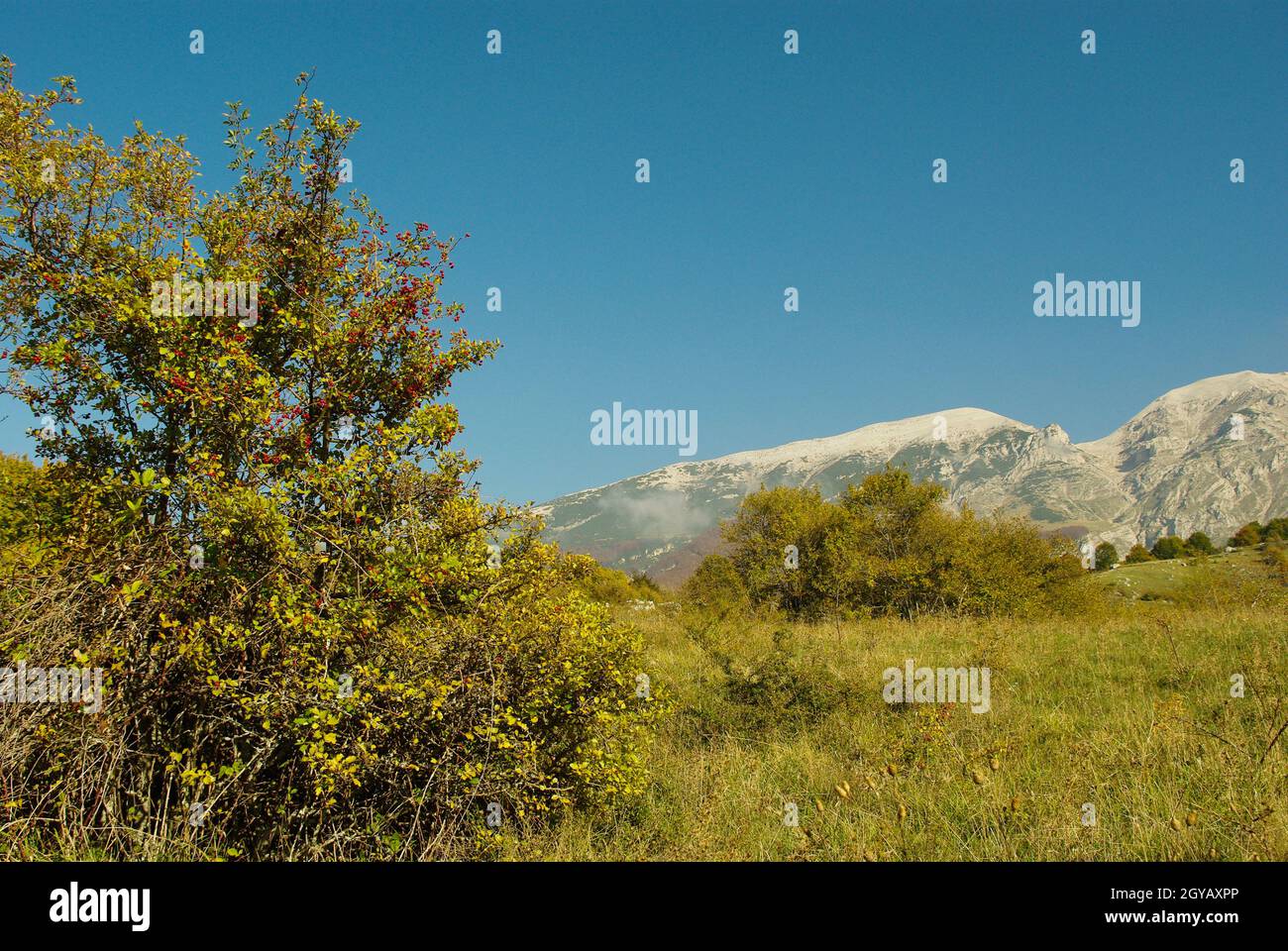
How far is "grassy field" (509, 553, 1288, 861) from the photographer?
535 centimetres

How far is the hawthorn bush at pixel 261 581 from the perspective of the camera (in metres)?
5.09

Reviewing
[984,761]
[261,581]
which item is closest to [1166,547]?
[984,761]

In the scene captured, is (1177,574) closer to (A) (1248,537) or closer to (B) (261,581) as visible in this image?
(A) (1248,537)

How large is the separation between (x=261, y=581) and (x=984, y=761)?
6819 millimetres

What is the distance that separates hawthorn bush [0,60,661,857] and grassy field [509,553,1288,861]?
101cm

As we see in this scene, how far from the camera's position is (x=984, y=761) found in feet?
22.9

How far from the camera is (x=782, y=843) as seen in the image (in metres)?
5.79

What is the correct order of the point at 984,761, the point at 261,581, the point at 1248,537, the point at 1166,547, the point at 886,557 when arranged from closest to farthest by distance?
the point at 261,581, the point at 984,761, the point at 886,557, the point at 1248,537, the point at 1166,547

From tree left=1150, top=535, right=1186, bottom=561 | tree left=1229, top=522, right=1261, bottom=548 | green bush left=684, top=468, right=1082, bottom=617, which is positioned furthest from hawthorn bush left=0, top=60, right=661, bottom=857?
tree left=1150, top=535, right=1186, bottom=561
